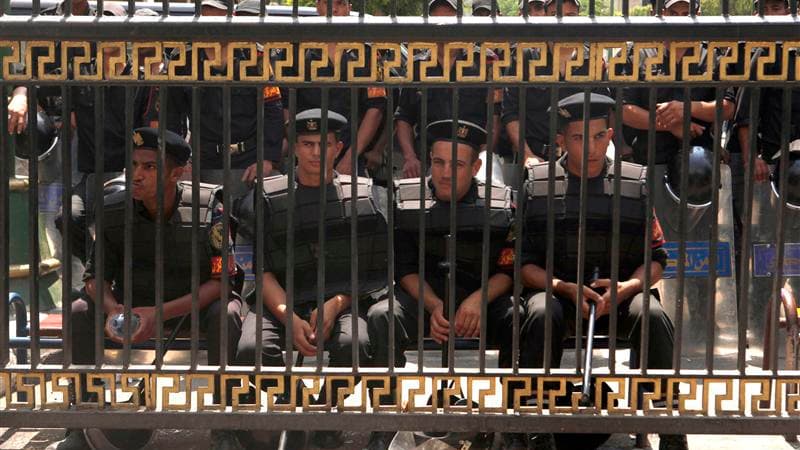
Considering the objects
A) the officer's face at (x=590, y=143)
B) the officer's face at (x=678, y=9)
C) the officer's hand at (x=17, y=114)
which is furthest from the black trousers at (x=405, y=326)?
the officer's face at (x=678, y=9)

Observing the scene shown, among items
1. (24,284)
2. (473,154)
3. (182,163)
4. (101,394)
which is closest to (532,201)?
(473,154)

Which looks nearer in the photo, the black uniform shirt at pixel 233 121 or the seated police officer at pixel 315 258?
the seated police officer at pixel 315 258

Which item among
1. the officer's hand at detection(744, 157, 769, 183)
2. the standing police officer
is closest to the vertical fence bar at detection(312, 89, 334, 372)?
the standing police officer

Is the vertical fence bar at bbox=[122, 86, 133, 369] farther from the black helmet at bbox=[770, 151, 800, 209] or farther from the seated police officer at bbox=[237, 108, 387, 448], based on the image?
the black helmet at bbox=[770, 151, 800, 209]

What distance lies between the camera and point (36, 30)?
12.8 ft

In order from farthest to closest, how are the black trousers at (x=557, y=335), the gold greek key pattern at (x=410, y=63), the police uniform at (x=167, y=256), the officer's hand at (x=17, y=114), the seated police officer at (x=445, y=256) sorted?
the officer's hand at (x=17, y=114), the police uniform at (x=167, y=256), the seated police officer at (x=445, y=256), the black trousers at (x=557, y=335), the gold greek key pattern at (x=410, y=63)

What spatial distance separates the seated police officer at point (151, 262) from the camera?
4.79m

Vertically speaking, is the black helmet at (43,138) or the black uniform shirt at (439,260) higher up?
the black helmet at (43,138)

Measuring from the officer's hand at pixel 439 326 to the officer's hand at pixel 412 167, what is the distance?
148cm

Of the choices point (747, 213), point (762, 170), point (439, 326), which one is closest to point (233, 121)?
point (439, 326)

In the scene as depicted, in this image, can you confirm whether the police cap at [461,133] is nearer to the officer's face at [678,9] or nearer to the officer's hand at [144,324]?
the officer's hand at [144,324]

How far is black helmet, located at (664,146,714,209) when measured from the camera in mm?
5977

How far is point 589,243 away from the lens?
5.12 meters

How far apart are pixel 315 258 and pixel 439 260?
0.53 meters
